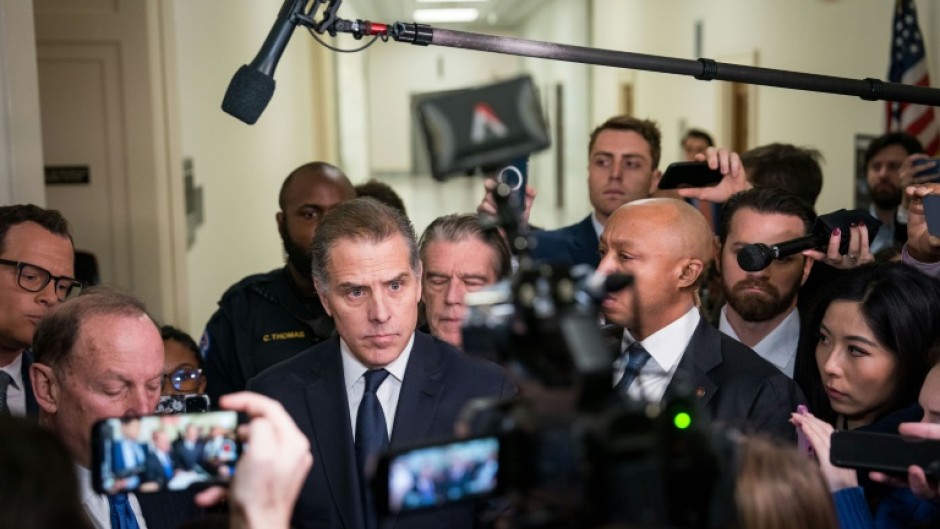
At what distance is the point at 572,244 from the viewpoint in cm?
443

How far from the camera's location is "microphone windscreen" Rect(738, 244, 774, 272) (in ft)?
10.3

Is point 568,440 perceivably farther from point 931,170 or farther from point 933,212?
point 931,170

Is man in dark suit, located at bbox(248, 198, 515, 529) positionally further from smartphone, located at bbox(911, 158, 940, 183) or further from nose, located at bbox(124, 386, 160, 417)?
smartphone, located at bbox(911, 158, 940, 183)

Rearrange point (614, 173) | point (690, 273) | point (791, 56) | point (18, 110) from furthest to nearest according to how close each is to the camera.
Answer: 1. point (791, 56)
2. point (614, 173)
3. point (18, 110)
4. point (690, 273)

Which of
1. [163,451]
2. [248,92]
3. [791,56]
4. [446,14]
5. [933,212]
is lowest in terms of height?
[163,451]

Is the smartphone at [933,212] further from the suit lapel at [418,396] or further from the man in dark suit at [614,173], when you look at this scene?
the man in dark suit at [614,173]

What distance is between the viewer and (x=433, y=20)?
21078mm

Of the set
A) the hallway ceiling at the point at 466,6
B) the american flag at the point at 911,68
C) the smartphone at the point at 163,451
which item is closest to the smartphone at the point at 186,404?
the smartphone at the point at 163,451

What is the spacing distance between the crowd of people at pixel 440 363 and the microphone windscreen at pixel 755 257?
7.3 inches

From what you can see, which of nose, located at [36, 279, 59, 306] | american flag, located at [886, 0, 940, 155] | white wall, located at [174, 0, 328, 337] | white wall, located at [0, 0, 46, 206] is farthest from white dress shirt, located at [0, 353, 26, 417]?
american flag, located at [886, 0, 940, 155]

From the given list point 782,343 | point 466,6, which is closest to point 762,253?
point 782,343

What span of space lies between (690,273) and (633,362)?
1.00ft

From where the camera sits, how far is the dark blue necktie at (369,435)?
246 centimetres

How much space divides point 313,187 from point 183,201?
1.60 meters
